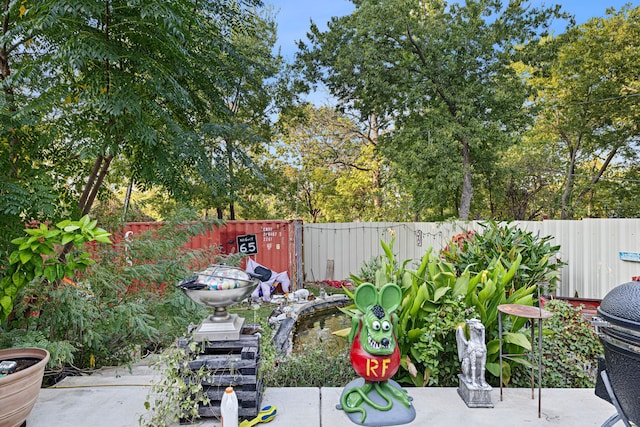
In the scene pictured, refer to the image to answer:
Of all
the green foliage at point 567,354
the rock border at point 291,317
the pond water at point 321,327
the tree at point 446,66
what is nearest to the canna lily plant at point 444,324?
the green foliage at point 567,354

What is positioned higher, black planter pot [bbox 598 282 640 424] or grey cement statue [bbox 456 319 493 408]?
black planter pot [bbox 598 282 640 424]

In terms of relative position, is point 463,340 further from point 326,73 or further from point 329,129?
point 329,129

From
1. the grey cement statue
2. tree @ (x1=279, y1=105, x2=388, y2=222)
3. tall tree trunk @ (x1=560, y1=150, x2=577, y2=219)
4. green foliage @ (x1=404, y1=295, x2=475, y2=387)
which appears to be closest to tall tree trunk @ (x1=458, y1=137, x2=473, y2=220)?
tree @ (x1=279, y1=105, x2=388, y2=222)

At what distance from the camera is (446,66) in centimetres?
1096

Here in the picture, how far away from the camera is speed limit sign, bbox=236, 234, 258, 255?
8.56 meters

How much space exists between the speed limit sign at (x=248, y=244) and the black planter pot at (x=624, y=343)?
25.5 feet

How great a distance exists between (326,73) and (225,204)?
16.4ft

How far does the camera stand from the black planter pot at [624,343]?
1054 millimetres

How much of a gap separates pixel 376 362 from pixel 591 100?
14.4 metres

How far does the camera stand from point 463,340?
7.68ft

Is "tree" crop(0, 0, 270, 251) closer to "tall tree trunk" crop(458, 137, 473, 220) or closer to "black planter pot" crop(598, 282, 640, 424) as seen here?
"black planter pot" crop(598, 282, 640, 424)

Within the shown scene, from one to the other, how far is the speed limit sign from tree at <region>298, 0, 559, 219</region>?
4.84m

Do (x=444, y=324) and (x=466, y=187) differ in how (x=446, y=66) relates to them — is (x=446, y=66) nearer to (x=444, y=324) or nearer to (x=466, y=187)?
(x=466, y=187)

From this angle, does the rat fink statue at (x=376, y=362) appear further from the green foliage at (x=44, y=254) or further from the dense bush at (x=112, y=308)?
the dense bush at (x=112, y=308)
